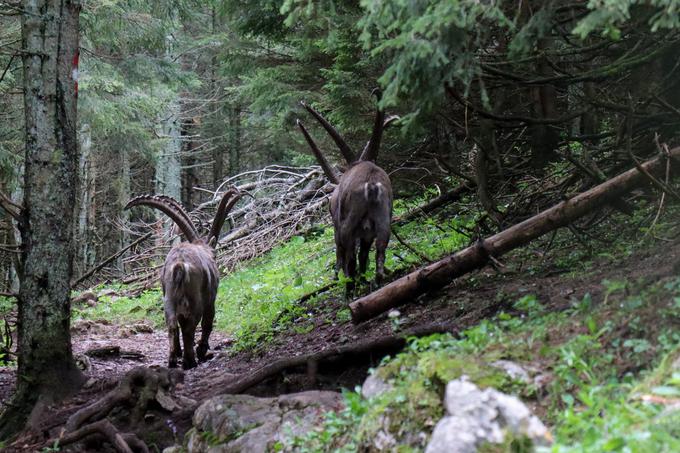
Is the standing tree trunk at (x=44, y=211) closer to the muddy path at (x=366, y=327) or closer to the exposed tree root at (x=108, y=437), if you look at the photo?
the muddy path at (x=366, y=327)

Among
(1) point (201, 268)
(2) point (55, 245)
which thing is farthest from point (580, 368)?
(1) point (201, 268)

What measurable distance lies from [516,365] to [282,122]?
12.1 meters

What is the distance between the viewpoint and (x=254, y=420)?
498 cm

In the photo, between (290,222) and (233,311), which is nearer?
(233,311)

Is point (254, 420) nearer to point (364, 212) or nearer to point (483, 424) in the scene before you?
point (483, 424)

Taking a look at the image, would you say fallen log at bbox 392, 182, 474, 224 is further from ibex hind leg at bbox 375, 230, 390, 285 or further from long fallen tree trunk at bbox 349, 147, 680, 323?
long fallen tree trunk at bbox 349, 147, 680, 323

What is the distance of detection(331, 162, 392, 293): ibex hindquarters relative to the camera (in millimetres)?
8227

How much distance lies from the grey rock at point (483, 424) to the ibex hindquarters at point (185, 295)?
6.18 m

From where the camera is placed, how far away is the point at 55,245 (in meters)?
6.92

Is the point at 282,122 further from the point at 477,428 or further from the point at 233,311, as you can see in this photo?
the point at 477,428

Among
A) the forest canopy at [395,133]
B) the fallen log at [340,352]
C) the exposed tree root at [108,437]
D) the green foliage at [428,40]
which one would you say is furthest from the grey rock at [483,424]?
the exposed tree root at [108,437]

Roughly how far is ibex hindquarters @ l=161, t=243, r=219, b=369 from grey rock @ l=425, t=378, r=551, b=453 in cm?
618

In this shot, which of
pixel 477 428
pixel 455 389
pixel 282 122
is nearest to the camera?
pixel 477 428

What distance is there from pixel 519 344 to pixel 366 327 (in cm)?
302
